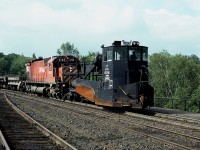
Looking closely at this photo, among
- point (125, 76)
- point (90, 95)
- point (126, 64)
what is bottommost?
point (90, 95)

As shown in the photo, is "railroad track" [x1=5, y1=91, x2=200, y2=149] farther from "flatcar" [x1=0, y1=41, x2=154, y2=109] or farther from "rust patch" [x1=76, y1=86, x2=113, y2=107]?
"rust patch" [x1=76, y1=86, x2=113, y2=107]

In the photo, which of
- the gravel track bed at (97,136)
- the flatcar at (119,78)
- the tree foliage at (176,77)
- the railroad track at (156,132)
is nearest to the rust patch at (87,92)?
the flatcar at (119,78)

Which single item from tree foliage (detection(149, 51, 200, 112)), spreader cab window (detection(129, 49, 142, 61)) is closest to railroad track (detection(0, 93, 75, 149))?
spreader cab window (detection(129, 49, 142, 61))

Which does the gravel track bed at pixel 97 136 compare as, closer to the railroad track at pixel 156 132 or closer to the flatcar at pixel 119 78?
the railroad track at pixel 156 132

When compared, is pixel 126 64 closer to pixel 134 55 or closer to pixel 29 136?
pixel 134 55

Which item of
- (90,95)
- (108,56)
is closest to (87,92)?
(90,95)

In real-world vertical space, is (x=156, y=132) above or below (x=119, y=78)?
below

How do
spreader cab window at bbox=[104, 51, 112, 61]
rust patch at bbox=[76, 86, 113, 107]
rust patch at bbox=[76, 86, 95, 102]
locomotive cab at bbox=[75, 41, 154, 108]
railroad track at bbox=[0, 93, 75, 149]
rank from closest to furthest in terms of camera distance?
A: railroad track at bbox=[0, 93, 75, 149] < locomotive cab at bbox=[75, 41, 154, 108] < spreader cab window at bbox=[104, 51, 112, 61] < rust patch at bbox=[76, 86, 113, 107] < rust patch at bbox=[76, 86, 95, 102]

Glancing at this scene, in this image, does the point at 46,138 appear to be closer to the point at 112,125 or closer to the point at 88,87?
the point at 112,125

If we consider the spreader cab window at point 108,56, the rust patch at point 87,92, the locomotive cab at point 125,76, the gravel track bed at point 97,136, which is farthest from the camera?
the rust patch at point 87,92

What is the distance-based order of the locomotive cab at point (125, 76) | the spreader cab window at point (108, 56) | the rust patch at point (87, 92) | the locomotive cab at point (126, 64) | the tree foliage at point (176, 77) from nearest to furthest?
1. the locomotive cab at point (125, 76)
2. the locomotive cab at point (126, 64)
3. the spreader cab window at point (108, 56)
4. the rust patch at point (87, 92)
5. the tree foliage at point (176, 77)

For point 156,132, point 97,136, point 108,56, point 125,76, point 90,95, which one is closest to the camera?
point 97,136

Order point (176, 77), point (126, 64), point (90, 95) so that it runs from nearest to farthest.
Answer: point (126, 64), point (90, 95), point (176, 77)

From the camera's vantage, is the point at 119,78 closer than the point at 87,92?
Yes
